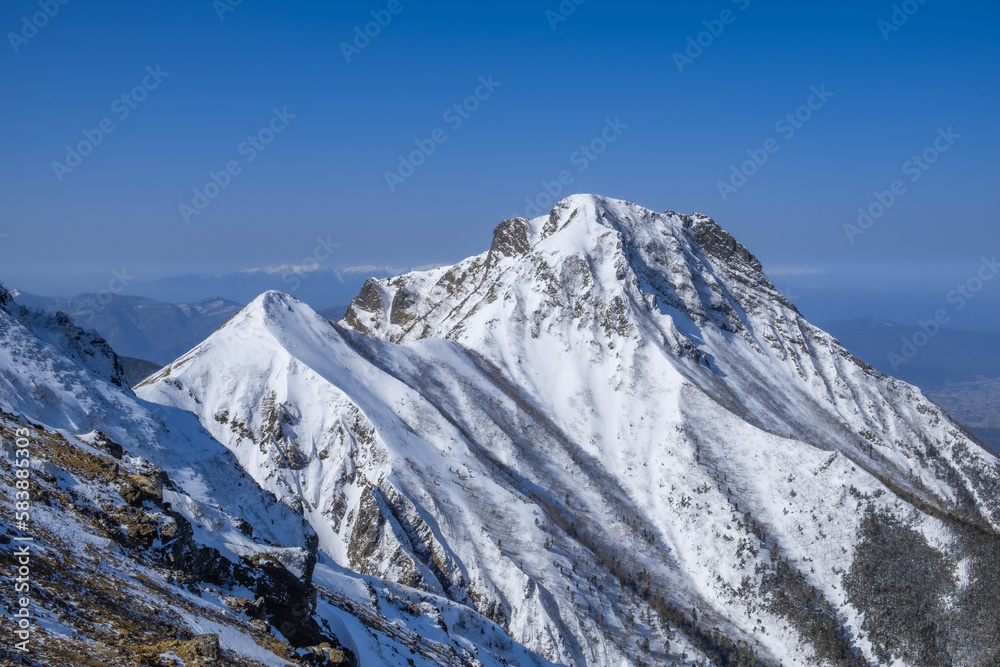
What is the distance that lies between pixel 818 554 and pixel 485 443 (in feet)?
214

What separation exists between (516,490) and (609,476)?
1130 inches

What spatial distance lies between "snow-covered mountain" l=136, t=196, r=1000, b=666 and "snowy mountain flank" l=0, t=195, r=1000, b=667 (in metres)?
0.51

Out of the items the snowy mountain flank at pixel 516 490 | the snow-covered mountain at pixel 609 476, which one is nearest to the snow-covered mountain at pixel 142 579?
the snowy mountain flank at pixel 516 490

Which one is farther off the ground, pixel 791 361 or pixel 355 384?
pixel 791 361

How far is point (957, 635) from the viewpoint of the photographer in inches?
3511

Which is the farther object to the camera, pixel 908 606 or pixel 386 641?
pixel 908 606

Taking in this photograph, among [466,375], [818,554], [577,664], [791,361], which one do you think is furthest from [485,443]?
[791,361]

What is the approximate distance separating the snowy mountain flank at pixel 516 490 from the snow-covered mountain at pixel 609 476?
51cm

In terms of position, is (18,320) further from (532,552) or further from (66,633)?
(532,552)

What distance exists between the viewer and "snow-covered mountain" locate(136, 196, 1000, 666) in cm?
9331

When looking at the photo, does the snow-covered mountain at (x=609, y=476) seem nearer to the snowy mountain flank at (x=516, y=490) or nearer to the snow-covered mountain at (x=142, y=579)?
the snowy mountain flank at (x=516, y=490)

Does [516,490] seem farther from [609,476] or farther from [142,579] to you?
[142,579]

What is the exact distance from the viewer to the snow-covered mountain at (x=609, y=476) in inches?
3674

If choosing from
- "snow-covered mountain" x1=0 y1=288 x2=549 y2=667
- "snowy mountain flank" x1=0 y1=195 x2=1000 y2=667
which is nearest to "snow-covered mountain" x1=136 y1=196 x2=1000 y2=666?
"snowy mountain flank" x1=0 y1=195 x2=1000 y2=667
